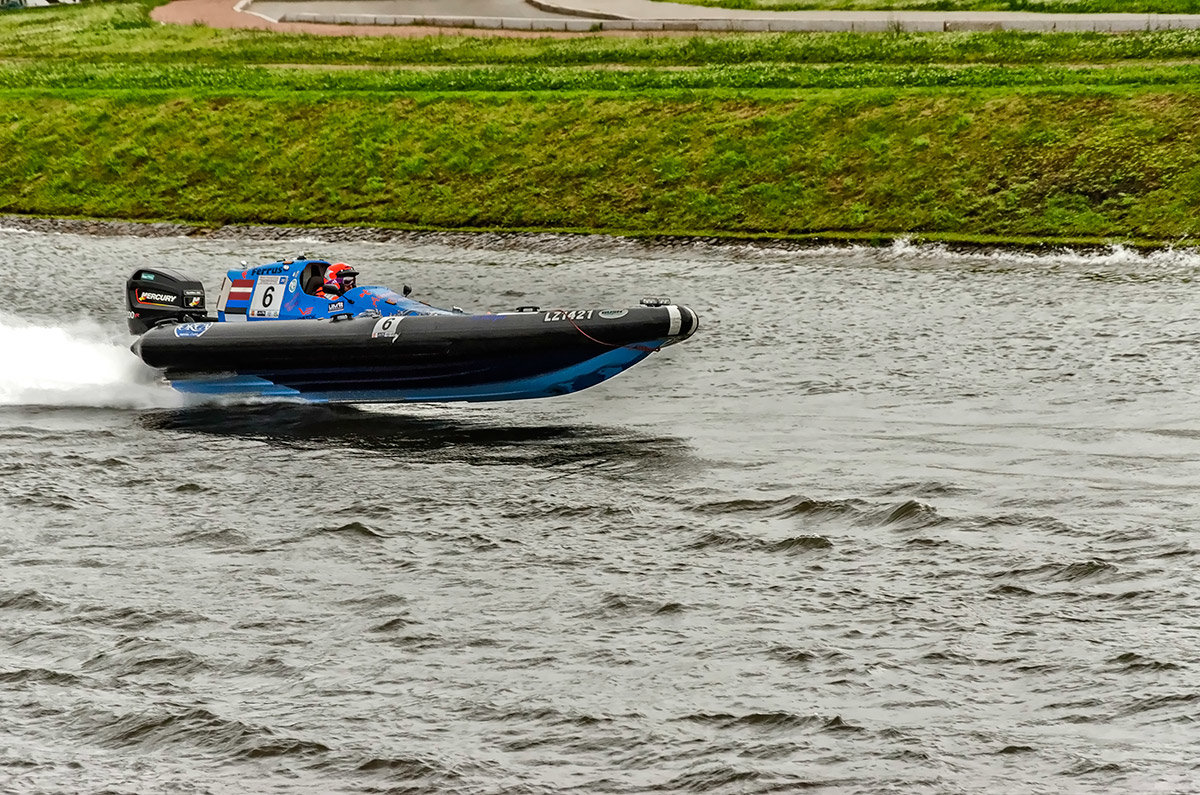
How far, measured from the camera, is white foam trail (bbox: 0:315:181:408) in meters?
18.2

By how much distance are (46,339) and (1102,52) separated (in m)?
25.4

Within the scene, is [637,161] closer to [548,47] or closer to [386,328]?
[548,47]

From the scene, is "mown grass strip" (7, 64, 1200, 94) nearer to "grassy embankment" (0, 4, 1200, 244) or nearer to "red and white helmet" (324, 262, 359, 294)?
"grassy embankment" (0, 4, 1200, 244)

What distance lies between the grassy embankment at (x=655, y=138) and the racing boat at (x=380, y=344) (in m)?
12.2

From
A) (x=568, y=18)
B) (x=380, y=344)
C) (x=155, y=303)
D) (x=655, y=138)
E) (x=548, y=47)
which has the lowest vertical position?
(x=380, y=344)

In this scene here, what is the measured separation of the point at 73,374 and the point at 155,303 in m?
1.46

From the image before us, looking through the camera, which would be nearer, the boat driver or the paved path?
the boat driver

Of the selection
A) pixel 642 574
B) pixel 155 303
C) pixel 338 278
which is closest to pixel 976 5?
pixel 338 278

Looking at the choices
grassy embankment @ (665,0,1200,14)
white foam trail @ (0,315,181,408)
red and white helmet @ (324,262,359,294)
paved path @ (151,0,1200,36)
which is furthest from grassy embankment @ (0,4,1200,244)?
red and white helmet @ (324,262,359,294)

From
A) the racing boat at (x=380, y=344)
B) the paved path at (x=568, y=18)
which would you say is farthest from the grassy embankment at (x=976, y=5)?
the racing boat at (x=380, y=344)

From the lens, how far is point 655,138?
105 feet

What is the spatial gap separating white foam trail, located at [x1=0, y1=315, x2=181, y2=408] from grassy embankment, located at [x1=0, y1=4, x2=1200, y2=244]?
37.9ft

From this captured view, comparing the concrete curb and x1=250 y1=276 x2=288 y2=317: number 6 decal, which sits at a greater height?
the concrete curb

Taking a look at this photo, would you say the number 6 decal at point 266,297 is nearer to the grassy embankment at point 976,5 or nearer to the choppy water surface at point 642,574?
the choppy water surface at point 642,574
